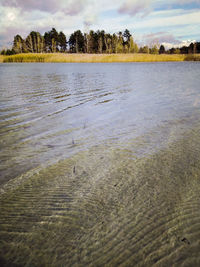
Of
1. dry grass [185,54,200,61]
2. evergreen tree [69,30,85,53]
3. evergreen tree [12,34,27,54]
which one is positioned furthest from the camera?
evergreen tree [69,30,85,53]

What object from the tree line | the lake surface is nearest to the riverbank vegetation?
the tree line

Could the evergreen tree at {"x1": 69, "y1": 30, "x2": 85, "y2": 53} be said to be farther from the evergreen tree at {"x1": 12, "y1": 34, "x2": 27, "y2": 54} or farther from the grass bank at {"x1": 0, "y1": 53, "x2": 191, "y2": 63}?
the grass bank at {"x1": 0, "y1": 53, "x2": 191, "y2": 63}

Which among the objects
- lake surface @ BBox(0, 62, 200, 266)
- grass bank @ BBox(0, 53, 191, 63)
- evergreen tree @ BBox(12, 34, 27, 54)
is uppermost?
evergreen tree @ BBox(12, 34, 27, 54)

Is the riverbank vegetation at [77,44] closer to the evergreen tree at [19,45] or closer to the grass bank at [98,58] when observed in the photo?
the evergreen tree at [19,45]

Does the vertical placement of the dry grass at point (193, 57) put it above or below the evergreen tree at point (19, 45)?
below

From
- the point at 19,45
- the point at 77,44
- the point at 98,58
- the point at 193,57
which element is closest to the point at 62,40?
the point at 77,44

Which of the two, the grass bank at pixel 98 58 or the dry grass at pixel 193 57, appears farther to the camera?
the dry grass at pixel 193 57

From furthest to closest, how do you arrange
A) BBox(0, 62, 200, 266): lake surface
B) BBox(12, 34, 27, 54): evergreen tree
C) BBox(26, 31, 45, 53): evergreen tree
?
BBox(26, 31, 45, 53): evergreen tree
BBox(12, 34, 27, 54): evergreen tree
BBox(0, 62, 200, 266): lake surface

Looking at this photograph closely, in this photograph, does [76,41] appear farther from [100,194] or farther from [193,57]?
[100,194]

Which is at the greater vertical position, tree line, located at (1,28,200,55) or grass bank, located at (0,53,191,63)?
tree line, located at (1,28,200,55)

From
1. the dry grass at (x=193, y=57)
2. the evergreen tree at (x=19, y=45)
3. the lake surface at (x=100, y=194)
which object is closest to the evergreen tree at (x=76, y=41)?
the evergreen tree at (x=19, y=45)

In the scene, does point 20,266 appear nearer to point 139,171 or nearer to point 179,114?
point 139,171

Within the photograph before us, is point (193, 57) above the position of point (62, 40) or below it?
below

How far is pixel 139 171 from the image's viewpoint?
2.00 metres
